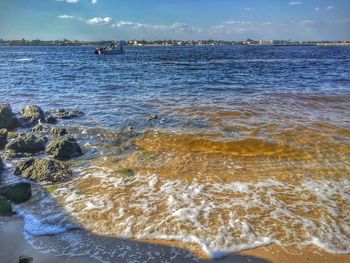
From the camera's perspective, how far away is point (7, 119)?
13.2 metres

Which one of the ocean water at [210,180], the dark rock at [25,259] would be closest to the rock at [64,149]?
the ocean water at [210,180]

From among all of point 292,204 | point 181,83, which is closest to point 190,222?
point 292,204

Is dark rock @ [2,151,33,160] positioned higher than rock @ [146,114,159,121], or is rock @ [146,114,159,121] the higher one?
rock @ [146,114,159,121]

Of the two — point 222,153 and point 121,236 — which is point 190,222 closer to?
point 121,236

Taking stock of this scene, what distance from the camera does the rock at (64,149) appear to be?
9477 millimetres

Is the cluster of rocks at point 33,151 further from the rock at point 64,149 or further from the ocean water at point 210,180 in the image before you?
the ocean water at point 210,180

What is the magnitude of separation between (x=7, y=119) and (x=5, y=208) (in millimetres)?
8016

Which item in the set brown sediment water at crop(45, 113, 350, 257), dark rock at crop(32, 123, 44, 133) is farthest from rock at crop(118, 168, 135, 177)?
dark rock at crop(32, 123, 44, 133)

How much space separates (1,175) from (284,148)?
791cm

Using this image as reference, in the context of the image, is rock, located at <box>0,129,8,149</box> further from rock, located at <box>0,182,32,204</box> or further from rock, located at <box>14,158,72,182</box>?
rock, located at <box>0,182,32,204</box>

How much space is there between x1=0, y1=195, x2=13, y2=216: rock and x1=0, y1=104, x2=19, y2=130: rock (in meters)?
7.61

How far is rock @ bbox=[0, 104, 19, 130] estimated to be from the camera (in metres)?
13.0

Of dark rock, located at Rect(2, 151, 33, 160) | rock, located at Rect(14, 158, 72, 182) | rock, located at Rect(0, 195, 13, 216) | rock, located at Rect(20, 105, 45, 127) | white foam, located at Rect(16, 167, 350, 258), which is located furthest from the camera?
rock, located at Rect(20, 105, 45, 127)

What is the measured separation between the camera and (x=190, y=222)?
592cm
